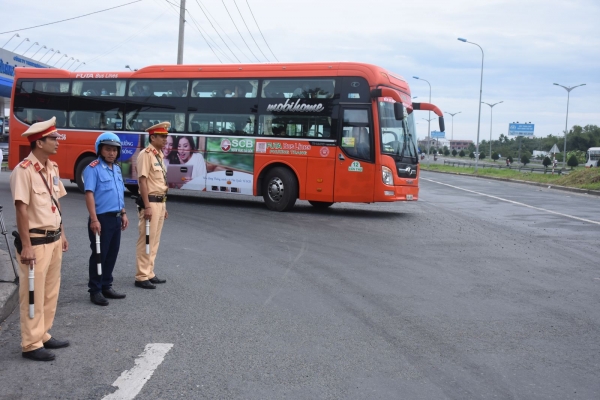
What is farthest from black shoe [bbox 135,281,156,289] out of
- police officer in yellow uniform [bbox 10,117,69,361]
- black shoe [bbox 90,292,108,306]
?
police officer in yellow uniform [bbox 10,117,69,361]

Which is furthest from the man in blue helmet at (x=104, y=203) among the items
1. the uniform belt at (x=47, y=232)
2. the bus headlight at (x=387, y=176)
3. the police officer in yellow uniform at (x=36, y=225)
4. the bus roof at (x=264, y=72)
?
the bus roof at (x=264, y=72)

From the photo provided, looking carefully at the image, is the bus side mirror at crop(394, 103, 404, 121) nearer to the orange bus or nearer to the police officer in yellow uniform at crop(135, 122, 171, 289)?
the orange bus

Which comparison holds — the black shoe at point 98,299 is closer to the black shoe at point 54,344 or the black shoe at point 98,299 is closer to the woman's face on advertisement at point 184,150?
the black shoe at point 54,344

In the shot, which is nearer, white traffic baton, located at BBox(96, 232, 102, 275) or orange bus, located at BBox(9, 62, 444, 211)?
white traffic baton, located at BBox(96, 232, 102, 275)

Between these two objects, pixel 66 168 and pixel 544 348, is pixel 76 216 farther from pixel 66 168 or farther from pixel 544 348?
pixel 544 348

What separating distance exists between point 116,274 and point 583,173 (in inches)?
1277

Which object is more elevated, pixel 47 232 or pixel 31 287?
pixel 47 232

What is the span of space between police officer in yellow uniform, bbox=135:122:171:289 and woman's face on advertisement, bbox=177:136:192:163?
979cm

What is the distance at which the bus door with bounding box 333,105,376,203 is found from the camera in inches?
604

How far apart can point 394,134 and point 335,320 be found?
9859 mm

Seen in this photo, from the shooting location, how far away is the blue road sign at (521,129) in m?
91.5

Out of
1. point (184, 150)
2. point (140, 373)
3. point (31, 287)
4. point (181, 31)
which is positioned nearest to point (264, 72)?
point (184, 150)

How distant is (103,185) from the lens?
21.8 feet

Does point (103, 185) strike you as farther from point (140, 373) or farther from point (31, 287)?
point (140, 373)
